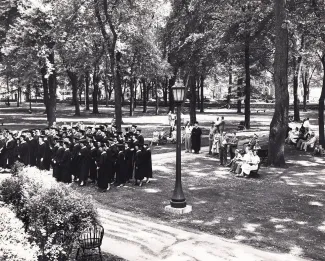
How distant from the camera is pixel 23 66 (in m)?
35.3

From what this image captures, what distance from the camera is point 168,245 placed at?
1040 centimetres

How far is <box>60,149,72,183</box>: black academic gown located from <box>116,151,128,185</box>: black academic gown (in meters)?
2.08

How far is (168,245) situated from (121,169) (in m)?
6.75

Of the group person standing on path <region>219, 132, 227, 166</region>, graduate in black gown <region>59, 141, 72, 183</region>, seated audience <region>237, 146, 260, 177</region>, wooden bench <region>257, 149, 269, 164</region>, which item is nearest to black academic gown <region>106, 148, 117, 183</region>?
graduate in black gown <region>59, 141, 72, 183</region>

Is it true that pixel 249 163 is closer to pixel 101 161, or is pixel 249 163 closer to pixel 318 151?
pixel 101 161

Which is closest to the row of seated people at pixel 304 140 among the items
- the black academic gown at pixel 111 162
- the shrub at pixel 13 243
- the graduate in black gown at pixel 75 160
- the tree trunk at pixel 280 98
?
the tree trunk at pixel 280 98

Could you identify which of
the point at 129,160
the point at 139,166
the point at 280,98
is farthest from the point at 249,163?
the point at 129,160

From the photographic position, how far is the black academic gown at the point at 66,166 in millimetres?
17047

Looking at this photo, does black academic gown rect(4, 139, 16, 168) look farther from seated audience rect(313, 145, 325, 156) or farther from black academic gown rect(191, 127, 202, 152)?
seated audience rect(313, 145, 325, 156)

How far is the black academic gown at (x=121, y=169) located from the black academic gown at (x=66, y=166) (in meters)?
2.08

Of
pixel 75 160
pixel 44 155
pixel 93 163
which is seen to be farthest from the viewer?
pixel 44 155

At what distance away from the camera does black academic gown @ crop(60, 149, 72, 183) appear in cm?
1705

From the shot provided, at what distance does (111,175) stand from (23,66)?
888 inches

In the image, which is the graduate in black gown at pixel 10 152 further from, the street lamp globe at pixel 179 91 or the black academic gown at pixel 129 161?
the street lamp globe at pixel 179 91
